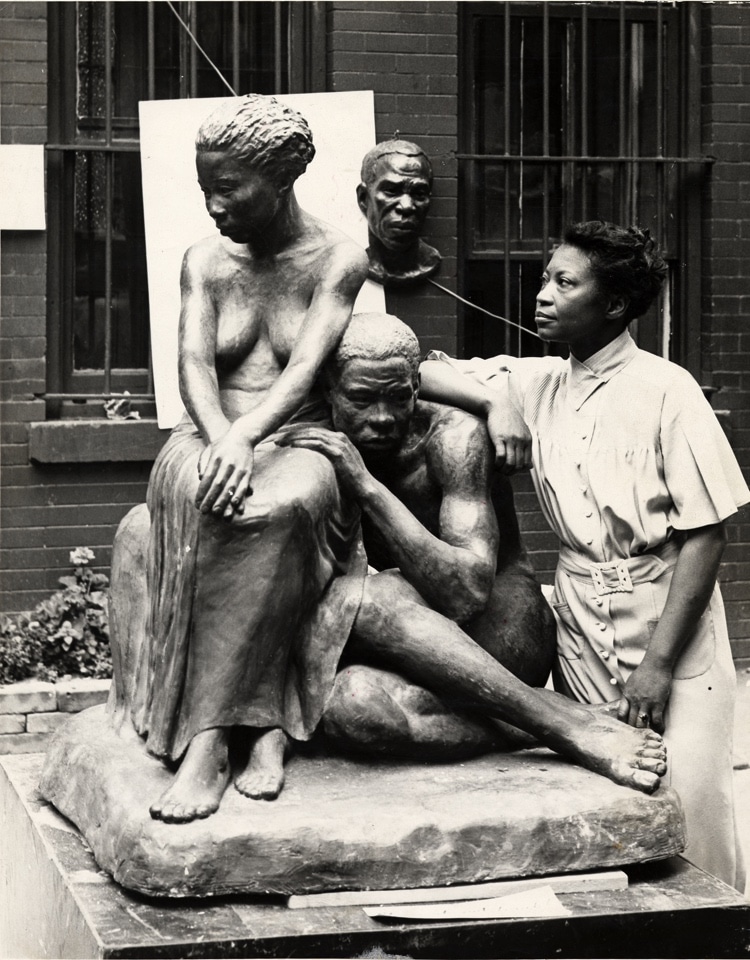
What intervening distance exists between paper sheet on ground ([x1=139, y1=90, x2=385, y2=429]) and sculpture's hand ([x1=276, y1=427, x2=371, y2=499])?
376 centimetres

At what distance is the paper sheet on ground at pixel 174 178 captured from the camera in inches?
293

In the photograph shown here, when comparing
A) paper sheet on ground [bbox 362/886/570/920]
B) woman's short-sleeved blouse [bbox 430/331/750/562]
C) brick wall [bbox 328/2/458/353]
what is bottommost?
paper sheet on ground [bbox 362/886/570/920]

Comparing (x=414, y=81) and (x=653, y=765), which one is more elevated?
(x=414, y=81)

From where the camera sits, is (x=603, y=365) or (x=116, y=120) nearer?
(x=603, y=365)

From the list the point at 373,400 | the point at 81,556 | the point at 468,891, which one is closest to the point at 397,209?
the point at 81,556

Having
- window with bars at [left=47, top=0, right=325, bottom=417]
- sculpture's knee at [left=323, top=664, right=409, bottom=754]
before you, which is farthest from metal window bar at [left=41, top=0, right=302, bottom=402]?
sculpture's knee at [left=323, top=664, right=409, bottom=754]

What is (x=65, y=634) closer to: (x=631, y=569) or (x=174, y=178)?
(x=174, y=178)

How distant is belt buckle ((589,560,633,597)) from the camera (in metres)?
4.00

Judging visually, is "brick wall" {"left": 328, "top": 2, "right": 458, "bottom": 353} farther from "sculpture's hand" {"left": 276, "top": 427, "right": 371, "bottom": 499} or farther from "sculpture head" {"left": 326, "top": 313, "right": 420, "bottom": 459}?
"sculpture's hand" {"left": 276, "top": 427, "right": 371, "bottom": 499}

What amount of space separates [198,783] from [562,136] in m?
5.38

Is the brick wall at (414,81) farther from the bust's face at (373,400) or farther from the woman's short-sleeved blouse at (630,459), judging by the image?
the bust's face at (373,400)

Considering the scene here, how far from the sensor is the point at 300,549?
3531 millimetres

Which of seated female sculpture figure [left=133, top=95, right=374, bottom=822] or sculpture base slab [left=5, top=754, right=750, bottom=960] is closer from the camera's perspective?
sculpture base slab [left=5, top=754, right=750, bottom=960]

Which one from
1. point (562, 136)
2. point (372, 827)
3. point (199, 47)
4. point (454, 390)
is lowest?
point (372, 827)
